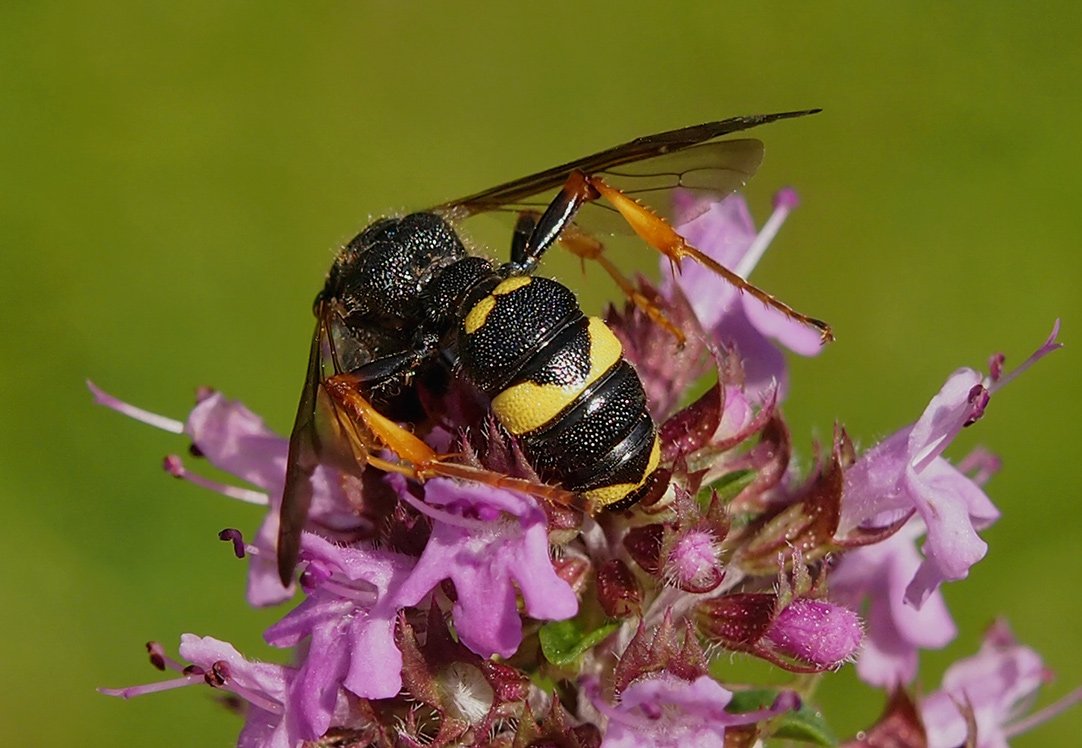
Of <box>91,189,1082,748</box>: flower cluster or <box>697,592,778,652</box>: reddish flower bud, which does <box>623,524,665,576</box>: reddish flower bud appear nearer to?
<box>91,189,1082,748</box>: flower cluster

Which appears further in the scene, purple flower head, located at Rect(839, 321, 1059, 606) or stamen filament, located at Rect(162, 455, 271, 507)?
stamen filament, located at Rect(162, 455, 271, 507)

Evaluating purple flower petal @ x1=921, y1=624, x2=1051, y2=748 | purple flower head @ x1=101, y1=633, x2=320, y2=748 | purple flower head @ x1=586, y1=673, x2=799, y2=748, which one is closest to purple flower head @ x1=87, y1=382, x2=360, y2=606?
purple flower head @ x1=101, y1=633, x2=320, y2=748

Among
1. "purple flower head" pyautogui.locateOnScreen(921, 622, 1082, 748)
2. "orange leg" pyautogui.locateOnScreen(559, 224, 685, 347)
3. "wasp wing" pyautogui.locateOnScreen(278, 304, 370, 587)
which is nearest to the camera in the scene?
"wasp wing" pyautogui.locateOnScreen(278, 304, 370, 587)

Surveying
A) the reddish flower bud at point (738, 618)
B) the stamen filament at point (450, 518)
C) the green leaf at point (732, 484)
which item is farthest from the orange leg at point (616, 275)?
the stamen filament at point (450, 518)

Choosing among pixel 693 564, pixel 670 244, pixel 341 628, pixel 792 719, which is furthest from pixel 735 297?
pixel 341 628

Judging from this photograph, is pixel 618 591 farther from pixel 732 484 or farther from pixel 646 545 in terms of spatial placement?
pixel 732 484
